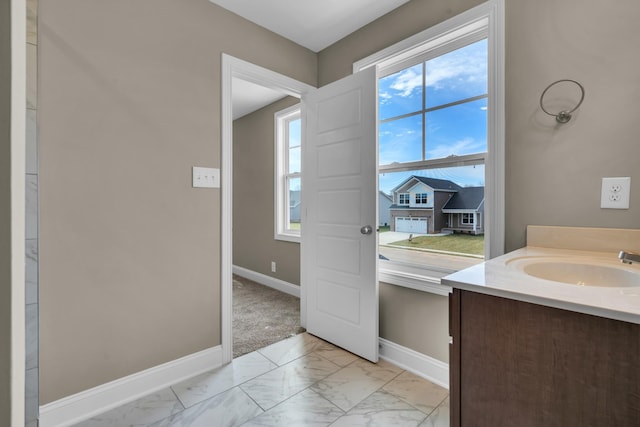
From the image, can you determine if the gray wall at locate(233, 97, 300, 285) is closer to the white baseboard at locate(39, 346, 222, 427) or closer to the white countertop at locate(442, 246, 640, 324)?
the white baseboard at locate(39, 346, 222, 427)

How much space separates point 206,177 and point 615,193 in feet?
7.15

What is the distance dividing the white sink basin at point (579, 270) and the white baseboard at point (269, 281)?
105 inches

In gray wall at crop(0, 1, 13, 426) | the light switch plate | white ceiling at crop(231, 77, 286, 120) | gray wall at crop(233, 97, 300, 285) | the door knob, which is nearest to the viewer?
gray wall at crop(0, 1, 13, 426)

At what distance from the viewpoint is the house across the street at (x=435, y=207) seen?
180cm

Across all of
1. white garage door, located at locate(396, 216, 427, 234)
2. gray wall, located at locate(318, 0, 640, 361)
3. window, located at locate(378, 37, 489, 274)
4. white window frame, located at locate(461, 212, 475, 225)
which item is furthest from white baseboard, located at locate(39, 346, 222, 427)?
gray wall, located at locate(318, 0, 640, 361)

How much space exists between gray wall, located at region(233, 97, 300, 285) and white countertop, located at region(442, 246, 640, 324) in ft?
8.73

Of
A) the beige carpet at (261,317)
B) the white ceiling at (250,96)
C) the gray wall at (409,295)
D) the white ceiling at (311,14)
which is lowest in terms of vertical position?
the beige carpet at (261,317)

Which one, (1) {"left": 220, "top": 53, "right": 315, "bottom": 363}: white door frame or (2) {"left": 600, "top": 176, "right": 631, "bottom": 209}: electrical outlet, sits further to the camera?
(1) {"left": 220, "top": 53, "right": 315, "bottom": 363}: white door frame

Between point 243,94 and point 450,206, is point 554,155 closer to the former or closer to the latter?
point 450,206

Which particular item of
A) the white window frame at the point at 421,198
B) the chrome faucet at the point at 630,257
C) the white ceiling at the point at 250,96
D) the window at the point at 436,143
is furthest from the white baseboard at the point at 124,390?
the white ceiling at the point at 250,96

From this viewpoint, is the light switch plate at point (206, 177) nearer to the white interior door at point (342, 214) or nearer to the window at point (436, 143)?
the white interior door at point (342, 214)

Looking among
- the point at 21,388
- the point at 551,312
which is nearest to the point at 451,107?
the point at 551,312

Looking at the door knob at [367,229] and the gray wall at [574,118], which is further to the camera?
the door knob at [367,229]

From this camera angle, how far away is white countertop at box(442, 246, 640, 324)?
0.69 meters
